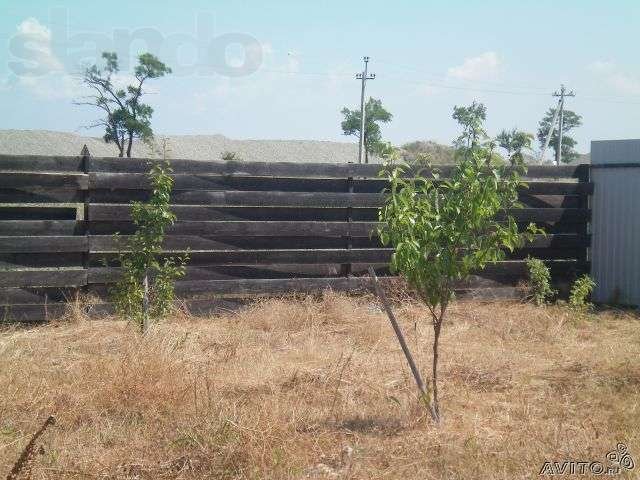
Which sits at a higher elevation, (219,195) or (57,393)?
(219,195)

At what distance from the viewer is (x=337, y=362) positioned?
6570mm

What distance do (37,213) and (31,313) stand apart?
114cm

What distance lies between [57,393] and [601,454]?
3.95 meters

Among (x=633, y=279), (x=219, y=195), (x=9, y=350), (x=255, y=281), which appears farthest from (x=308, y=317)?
(x=633, y=279)

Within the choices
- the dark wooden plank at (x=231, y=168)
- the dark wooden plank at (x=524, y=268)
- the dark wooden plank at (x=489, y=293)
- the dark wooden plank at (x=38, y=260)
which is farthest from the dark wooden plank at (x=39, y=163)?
the dark wooden plank at (x=524, y=268)

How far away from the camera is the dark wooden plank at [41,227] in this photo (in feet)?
26.7

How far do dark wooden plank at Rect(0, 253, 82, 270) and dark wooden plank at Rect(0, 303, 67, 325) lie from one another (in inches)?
18.0

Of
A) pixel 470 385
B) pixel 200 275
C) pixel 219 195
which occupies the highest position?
pixel 219 195

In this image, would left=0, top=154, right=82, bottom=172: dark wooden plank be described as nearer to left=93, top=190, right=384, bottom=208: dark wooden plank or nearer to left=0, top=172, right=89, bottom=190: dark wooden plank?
left=0, top=172, right=89, bottom=190: dark wooden plank

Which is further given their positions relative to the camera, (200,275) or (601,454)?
(200,275)

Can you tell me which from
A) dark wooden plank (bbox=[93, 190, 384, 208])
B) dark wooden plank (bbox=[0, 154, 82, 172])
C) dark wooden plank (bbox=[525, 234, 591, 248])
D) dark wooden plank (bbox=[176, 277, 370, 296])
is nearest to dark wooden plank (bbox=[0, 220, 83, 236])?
dark wooden plank (bbox=[0, 154, 82, 172])

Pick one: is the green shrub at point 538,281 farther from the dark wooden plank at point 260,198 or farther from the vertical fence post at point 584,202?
the dark wooden plank at point 260,198

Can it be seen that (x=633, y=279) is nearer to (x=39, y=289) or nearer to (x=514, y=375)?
(x=514, y=375)

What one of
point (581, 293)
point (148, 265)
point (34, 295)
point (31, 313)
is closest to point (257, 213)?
point (148, 265)
